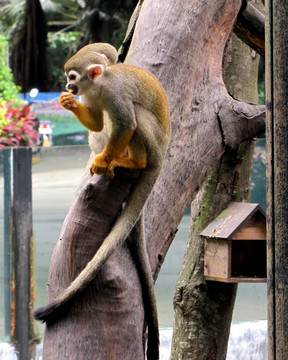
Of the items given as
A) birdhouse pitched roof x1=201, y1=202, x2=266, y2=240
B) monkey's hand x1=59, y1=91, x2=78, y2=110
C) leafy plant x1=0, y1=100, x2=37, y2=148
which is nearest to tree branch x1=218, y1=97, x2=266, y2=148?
birdhouse pitched roof x1=201, y1=202, x2=266, y2=240

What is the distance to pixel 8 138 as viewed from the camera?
17.4 feet

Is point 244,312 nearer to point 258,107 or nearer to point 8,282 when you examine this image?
point 8,282

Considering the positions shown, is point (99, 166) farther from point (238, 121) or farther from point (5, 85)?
point (5, 85)

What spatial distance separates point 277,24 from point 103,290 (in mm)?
1059

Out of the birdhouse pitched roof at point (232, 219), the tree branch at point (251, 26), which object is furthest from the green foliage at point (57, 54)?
the tree branch at point (251, 26)

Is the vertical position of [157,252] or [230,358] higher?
[157,252]

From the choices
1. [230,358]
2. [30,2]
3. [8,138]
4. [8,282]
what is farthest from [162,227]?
[30,2]

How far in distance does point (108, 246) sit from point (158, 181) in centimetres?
45

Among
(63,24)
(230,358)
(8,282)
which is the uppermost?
(63,24)

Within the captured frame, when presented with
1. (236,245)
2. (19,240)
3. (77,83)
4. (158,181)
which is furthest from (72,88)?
(19,240)

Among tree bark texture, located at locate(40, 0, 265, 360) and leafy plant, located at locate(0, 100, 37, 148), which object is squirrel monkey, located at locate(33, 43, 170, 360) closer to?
tree bark texture, located at locate(40, 0, 265, 360)

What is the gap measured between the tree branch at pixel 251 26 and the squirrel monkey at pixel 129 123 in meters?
0.80

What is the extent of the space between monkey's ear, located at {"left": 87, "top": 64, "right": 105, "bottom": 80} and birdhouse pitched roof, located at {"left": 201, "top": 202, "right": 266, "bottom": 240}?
1105 mm

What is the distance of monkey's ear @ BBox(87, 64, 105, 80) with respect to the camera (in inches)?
74.7
